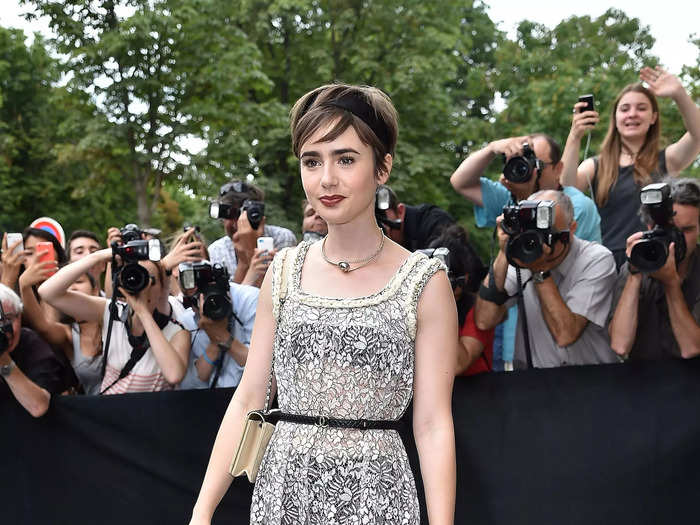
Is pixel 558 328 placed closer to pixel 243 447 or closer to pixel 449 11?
pixel 243 447

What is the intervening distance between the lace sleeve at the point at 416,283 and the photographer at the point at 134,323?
2414 millimetres

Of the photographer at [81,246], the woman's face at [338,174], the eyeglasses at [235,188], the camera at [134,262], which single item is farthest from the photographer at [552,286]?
the photographer at [81,246]

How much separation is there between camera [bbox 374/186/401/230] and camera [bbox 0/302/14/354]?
6.28ft

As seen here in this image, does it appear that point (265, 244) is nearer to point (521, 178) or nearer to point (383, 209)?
point (383, 209)

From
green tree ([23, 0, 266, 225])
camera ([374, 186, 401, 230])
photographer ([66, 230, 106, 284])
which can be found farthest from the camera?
green tree ([23, 0, 266, 225])

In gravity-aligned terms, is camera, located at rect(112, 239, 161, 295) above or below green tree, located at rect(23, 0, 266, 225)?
below

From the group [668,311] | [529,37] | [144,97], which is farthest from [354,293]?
[529,37]

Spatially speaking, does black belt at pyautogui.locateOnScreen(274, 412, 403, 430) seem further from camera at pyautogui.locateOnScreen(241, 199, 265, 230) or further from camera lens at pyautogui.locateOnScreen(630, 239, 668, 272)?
camera at pyautogui.locateOnScreen(241, 199, 265, 230)

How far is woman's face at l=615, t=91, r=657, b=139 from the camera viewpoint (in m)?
5.17

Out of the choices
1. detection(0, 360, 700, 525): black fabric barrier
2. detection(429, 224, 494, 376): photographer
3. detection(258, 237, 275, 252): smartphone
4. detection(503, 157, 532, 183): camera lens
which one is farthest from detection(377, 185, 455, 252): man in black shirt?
detection(0, 360, 700, 525): black fabric barrier

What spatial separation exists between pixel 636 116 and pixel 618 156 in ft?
0.87

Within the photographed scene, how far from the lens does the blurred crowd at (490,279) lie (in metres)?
3.98

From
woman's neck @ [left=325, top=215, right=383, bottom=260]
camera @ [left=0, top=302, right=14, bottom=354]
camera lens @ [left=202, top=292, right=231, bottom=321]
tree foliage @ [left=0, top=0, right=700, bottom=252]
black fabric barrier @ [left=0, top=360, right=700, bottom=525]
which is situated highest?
tree foliage @ [left=0, top=0, right=700, bottom=252]

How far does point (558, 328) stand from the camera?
4.09 m
